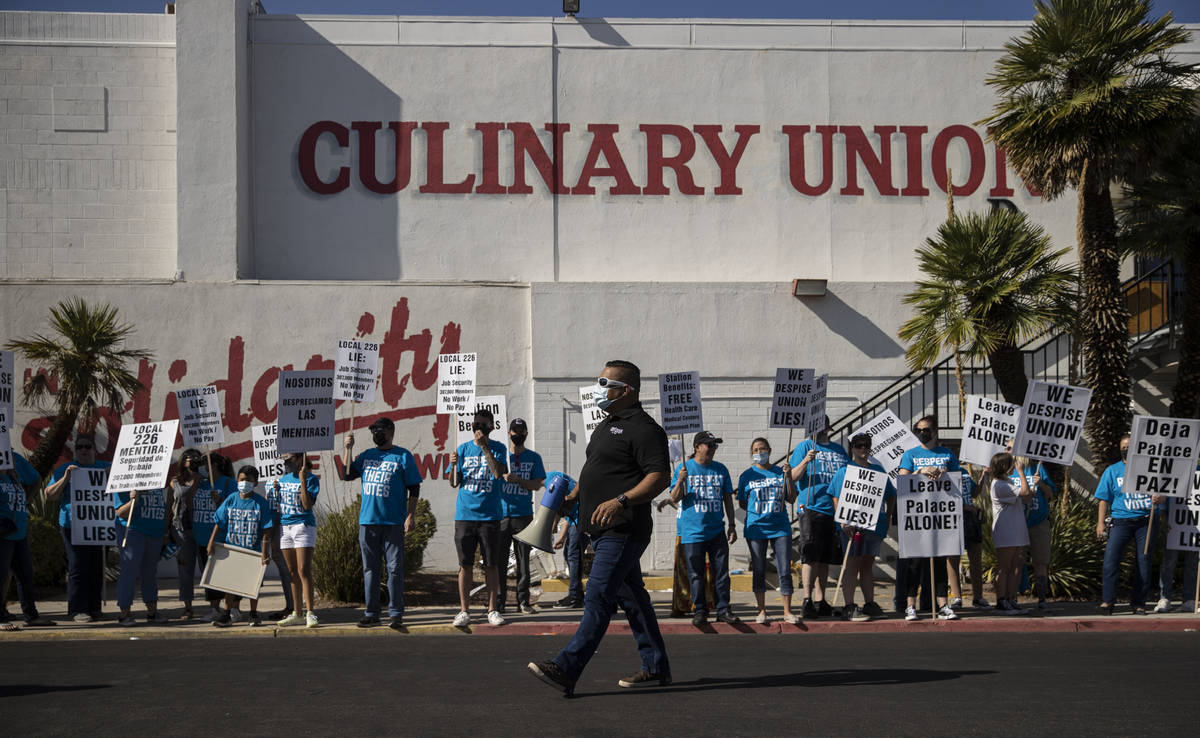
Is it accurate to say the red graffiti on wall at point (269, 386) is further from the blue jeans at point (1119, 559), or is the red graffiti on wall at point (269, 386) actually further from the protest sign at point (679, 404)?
the blue jeans at point (1119, 559)

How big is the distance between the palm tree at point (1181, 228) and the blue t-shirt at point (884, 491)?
540 centimetres

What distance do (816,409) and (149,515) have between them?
23.3 feet

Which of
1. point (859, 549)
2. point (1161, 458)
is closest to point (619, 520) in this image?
point (859, 549)

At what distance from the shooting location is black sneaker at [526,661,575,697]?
7.30 meters

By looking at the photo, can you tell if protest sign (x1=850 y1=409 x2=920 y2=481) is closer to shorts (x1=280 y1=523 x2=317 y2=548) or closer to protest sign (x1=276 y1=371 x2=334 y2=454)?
protest sign (x1=276 y1=371 x2=334 y2=454)

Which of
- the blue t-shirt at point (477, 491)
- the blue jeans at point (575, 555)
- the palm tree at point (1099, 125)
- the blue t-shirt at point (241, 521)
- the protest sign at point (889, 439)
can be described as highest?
the palm tree at point (1099, 125)

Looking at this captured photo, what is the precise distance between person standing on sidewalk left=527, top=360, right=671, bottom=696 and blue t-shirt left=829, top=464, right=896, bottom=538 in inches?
188

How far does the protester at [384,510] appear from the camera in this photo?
11.4 meters

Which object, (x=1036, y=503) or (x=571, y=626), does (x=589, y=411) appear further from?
(x=1036, y=503)

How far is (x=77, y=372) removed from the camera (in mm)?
15906

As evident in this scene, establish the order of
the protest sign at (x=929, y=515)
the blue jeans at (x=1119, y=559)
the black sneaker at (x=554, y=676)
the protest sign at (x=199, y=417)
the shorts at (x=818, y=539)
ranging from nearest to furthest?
the black sneaker at (x=554, y=676) → the protest sign at (x=929, y=515) → the shorts at (x=818, y=539) → the blue jeans at (x=1119, y=559) → the protest sign at (x=199, y=417)

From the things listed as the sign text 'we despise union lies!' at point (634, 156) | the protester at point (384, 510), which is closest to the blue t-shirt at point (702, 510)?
the protester at point (384, 510)

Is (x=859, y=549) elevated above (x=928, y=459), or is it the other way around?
(x=928, y=459)

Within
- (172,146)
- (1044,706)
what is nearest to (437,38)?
(172,146)
